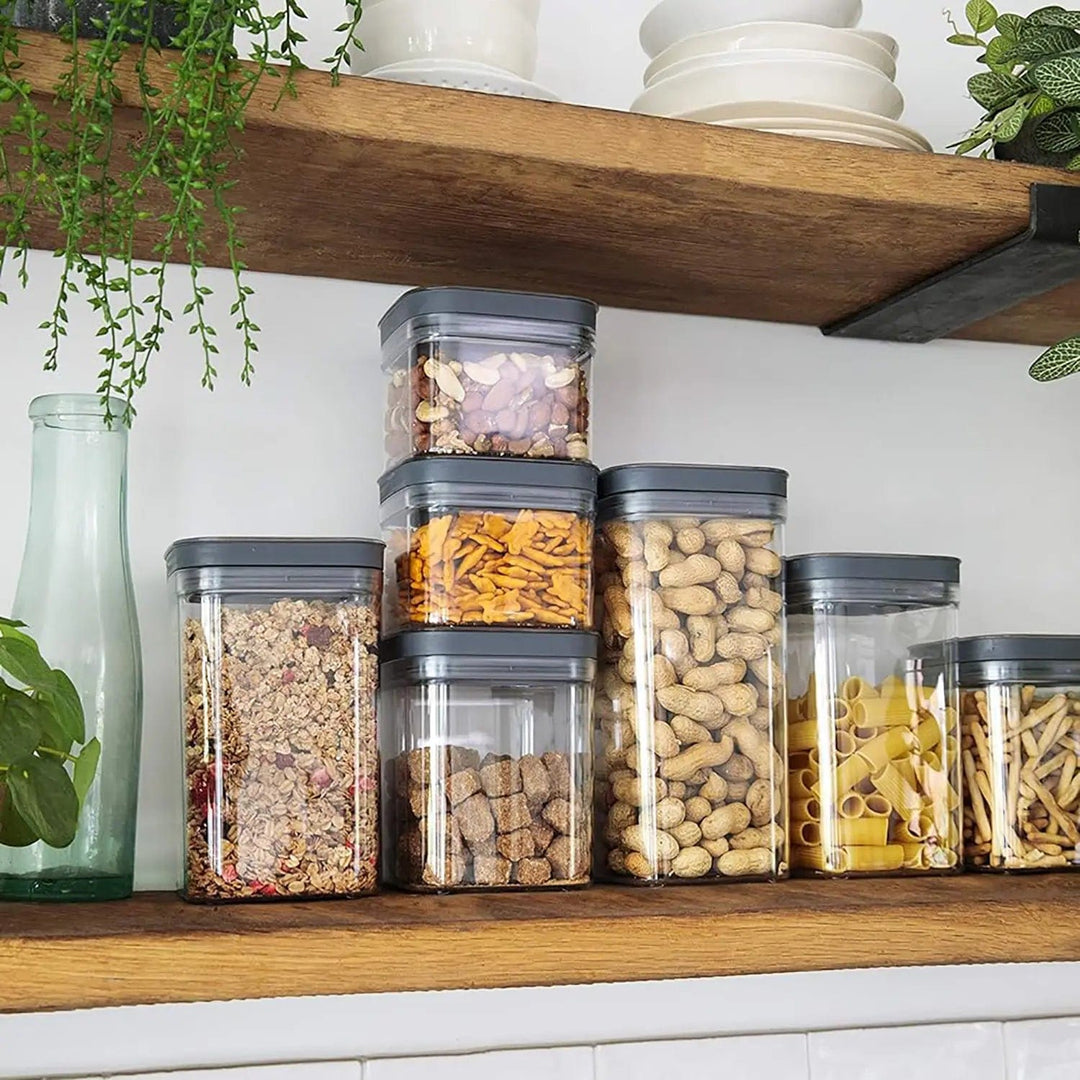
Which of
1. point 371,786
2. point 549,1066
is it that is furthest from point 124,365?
point 549,1066

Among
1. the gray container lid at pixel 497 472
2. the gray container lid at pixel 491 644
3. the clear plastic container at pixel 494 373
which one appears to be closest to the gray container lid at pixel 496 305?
the clear plastic container at pixel 494 373

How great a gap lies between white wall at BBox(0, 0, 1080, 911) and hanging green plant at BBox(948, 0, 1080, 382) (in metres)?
0.18

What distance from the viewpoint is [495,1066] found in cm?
115

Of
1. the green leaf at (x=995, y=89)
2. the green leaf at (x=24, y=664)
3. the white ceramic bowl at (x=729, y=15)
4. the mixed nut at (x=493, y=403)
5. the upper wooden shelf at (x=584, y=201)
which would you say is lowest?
the green leaf at (x=24, y=664)

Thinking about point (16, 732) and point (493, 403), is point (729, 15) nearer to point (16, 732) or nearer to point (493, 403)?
point (493, 403)

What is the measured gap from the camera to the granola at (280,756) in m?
0.91

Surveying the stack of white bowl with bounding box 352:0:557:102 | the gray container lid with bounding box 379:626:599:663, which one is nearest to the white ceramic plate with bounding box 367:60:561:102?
the stack of white bowl with bounding box 352:0:557:102

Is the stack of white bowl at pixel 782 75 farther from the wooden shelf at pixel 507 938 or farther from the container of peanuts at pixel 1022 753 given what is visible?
the wooden shelf at pixel 507 938

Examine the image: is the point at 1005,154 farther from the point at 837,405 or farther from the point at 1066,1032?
the point at 1066,1032

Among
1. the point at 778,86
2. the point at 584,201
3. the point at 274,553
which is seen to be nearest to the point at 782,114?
the point at 778,86

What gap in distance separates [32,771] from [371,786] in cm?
21

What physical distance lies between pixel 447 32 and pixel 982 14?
1.52 ft

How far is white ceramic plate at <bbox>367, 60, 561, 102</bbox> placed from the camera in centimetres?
100

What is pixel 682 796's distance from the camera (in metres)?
1.00
